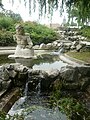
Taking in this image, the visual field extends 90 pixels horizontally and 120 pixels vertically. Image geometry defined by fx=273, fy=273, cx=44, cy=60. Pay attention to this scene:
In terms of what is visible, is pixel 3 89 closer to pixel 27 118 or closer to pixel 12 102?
pixel 12 102

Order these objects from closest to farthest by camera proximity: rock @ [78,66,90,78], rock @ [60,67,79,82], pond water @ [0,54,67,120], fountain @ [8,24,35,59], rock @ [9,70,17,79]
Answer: pond water @ [0,54,67,120] → rock @ [9,70,17,79] → rock @ [60,67,79,82] → rock @ [78,66,90,78] → fountain @ [8,24,35,59]

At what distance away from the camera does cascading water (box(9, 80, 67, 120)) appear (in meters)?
5.45

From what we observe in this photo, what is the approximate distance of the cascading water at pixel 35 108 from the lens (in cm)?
545

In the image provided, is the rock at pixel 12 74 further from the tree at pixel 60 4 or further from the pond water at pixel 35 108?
the tree at pixel 60 4

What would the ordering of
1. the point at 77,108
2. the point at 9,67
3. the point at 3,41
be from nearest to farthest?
the point at 77,108 < the point at 9,67 < the point at 3,41

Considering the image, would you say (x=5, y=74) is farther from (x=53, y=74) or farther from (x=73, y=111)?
(x=73, y=111)

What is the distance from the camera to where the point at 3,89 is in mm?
7000

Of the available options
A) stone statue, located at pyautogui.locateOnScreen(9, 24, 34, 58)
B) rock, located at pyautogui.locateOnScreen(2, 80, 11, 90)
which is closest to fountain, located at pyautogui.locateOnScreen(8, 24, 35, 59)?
stone statue, located at pyautogui.locateOnScreen(9, 24, 34, 58)

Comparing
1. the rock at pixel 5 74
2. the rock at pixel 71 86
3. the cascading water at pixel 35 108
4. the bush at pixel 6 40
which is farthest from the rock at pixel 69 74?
the bush at pixel 6 40

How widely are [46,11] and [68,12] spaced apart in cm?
58

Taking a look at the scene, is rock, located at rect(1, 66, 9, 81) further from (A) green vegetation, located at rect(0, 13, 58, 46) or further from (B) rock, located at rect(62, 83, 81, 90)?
(A) green vegetation, located at rect(0, 13, 58, 46)

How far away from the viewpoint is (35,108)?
560 cm

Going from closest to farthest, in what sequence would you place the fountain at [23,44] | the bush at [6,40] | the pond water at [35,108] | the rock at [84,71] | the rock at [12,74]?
the pond water at [35,108], the rock at [12,74], the rock at [84,71], the fountain at [23,44], the bush at [6,40]

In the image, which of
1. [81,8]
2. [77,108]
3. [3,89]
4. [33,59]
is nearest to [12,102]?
[3,89]
